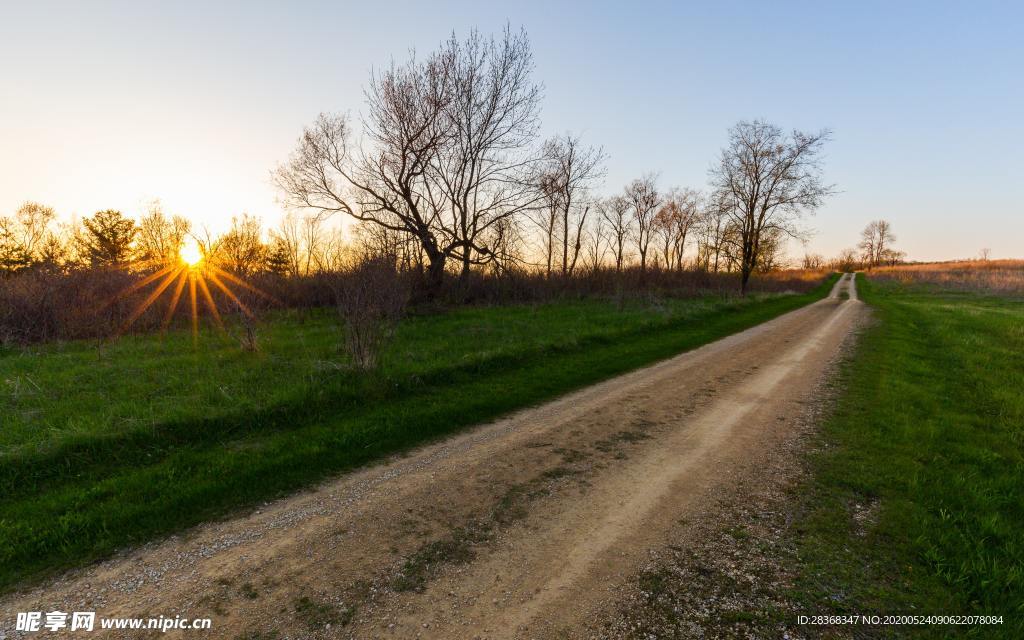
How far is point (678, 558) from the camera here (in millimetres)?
3609

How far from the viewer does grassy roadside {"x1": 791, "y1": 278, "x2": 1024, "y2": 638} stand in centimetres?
313

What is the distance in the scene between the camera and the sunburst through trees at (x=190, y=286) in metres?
14.3

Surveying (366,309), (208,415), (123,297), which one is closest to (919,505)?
(366,309)

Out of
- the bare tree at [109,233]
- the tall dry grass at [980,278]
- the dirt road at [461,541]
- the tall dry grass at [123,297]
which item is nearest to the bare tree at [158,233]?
the bare tree at [109,233]

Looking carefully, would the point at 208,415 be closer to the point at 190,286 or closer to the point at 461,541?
the point at 461,541

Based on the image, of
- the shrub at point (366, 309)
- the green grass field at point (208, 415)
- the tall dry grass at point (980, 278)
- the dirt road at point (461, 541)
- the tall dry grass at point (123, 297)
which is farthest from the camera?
the tall dry grass at point (980, 278)

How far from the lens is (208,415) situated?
658cm

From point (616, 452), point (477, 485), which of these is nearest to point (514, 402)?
point (616, 452)

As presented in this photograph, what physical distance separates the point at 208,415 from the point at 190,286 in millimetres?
14274

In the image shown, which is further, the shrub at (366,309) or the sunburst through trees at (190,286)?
the sunburst through trees at (190,286)

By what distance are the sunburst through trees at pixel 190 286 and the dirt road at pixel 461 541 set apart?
10.9 m

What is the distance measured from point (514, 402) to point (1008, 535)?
6.27 metres

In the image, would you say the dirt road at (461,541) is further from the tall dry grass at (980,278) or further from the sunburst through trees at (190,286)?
the tall dry grass at (980,278)

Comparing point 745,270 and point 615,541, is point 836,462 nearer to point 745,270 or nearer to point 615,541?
point 615,541
